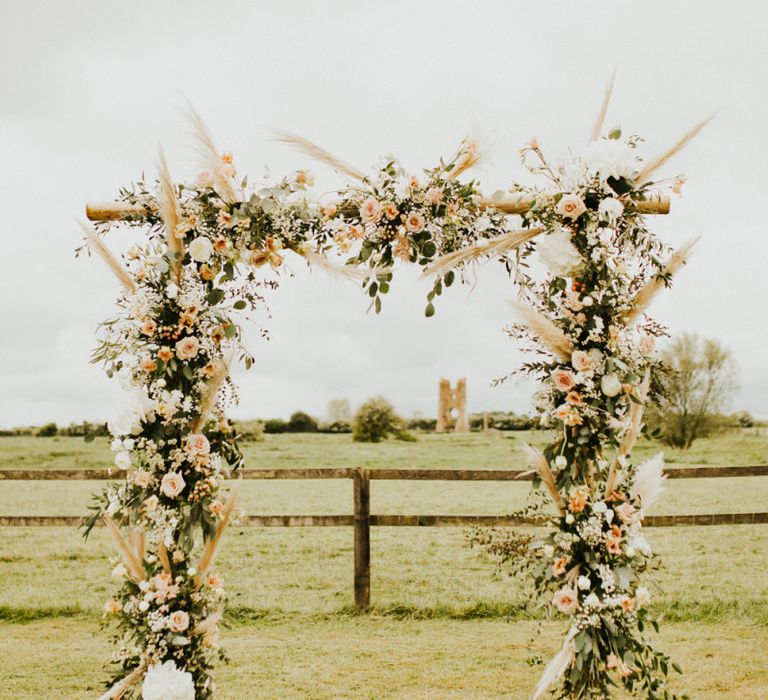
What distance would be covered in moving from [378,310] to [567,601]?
1756 millimetres

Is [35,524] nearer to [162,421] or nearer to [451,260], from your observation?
[162,421]

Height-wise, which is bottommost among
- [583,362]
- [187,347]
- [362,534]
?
[362,534]

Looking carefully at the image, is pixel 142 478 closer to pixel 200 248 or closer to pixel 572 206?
pixel 200 248

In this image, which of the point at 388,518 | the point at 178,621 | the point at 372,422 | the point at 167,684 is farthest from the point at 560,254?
the point at 372,422

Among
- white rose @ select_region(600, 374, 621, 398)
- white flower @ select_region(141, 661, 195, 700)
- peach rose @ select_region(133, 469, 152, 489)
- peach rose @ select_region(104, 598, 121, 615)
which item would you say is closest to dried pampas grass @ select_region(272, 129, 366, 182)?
white rose @ select_region(600, 374, 621, 398)

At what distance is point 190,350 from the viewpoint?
12.3 ft

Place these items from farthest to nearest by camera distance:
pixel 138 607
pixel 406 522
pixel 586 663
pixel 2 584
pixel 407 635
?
1. pixel 2 584
2. pixel 406 522
3. pixel 407 635
4. pixel 138 607
5. pixel 586 663

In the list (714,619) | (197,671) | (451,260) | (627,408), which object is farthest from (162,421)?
(714,619)

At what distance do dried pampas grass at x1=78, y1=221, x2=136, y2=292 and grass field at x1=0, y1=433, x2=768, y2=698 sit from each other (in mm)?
2449

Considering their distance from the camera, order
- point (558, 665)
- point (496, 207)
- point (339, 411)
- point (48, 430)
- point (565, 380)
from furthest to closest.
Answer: point (339, 411), point (48, 430), point (496, 207), point (565, 380), point (558, 665)

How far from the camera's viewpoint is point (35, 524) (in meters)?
6.45

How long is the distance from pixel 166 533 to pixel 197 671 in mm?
758

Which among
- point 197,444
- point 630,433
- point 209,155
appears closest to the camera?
point 630,433

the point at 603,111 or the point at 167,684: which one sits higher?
the point at 603,111
